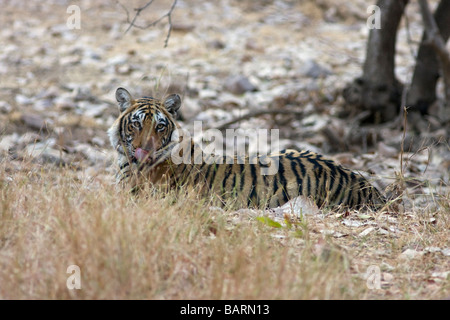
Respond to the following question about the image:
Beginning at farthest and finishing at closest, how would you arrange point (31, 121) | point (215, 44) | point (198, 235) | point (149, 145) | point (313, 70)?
point (215, 44)
point (313, 70)
point (31, 121)
point (149, 145)
point (198, 235)

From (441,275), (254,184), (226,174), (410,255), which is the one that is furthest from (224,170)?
(441,275)

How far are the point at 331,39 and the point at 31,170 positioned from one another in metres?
8.91

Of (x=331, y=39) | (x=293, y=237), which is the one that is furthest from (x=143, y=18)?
(x=293, y=237)

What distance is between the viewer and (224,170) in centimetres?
462

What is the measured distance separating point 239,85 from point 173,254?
6.79 meters

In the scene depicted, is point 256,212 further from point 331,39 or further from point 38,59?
point 331,39

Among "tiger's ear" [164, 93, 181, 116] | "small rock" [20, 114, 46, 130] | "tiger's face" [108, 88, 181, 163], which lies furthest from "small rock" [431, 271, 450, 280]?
"small rock" [20, 114, 46, 130]

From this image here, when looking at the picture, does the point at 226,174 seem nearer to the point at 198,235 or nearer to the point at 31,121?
the point at 198,235

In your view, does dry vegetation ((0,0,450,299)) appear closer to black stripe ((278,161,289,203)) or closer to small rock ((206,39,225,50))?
black stripe ((278,161,289,203))

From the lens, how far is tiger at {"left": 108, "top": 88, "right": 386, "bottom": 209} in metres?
4.43

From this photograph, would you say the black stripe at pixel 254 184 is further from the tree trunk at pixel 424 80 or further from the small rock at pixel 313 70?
the small rock at pixel 313 70

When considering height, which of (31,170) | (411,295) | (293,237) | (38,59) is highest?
(38,59)

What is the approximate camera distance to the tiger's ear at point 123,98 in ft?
15.5

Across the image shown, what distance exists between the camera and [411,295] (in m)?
2.82
